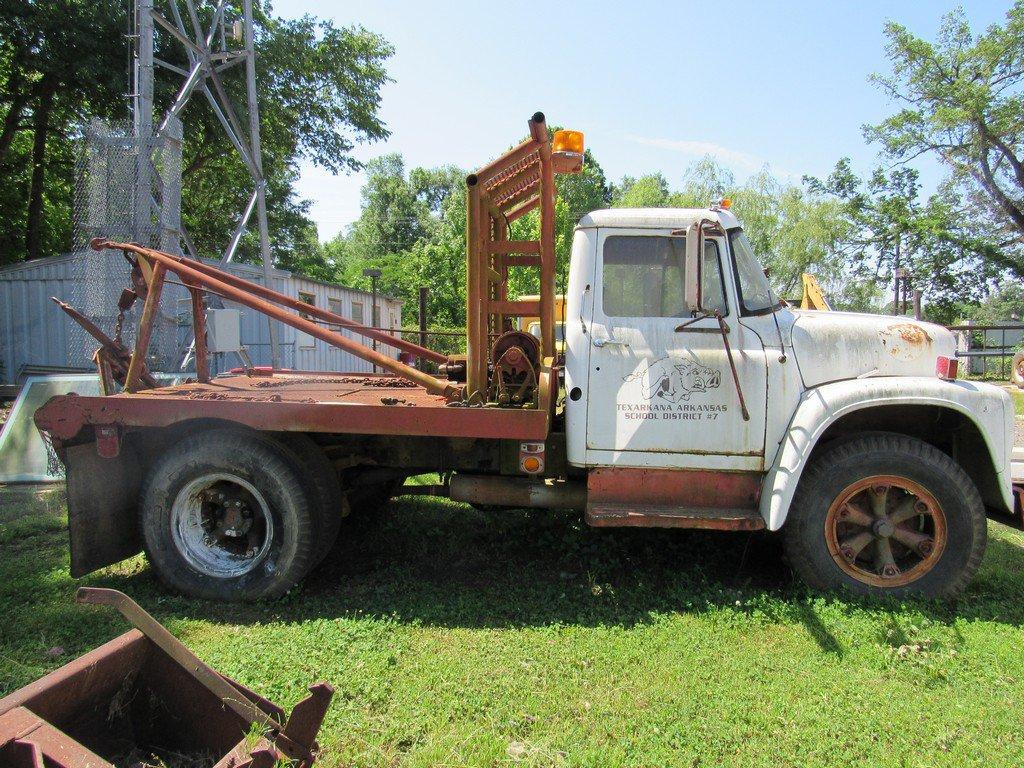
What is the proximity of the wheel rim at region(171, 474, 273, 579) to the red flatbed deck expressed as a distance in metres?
0.44

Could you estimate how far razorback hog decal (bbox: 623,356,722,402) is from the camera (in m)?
4.00

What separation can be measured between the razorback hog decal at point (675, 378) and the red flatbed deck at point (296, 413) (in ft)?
2.14

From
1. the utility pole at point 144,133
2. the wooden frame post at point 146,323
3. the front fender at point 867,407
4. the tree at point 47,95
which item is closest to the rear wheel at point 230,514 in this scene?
the wooden frame post at point 146,323

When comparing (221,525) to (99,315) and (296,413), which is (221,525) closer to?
(296,413)

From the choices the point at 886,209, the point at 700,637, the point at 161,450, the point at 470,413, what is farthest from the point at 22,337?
the point at 886,209

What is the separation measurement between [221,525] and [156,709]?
74.1 inches

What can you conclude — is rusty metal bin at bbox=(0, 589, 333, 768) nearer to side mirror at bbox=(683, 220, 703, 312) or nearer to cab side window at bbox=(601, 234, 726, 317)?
side mirror at bbox=(683, 220, 703, 312)

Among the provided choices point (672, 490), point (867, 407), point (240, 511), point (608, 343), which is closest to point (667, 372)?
point (608, 343)

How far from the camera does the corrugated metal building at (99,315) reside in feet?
27.0

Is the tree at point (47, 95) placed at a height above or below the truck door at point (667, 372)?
above

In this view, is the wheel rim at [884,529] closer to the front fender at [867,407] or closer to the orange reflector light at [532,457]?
the front fender at [867,407]

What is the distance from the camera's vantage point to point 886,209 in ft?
111

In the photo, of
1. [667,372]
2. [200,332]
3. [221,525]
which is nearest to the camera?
[667,372]

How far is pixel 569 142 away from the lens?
160 inches
